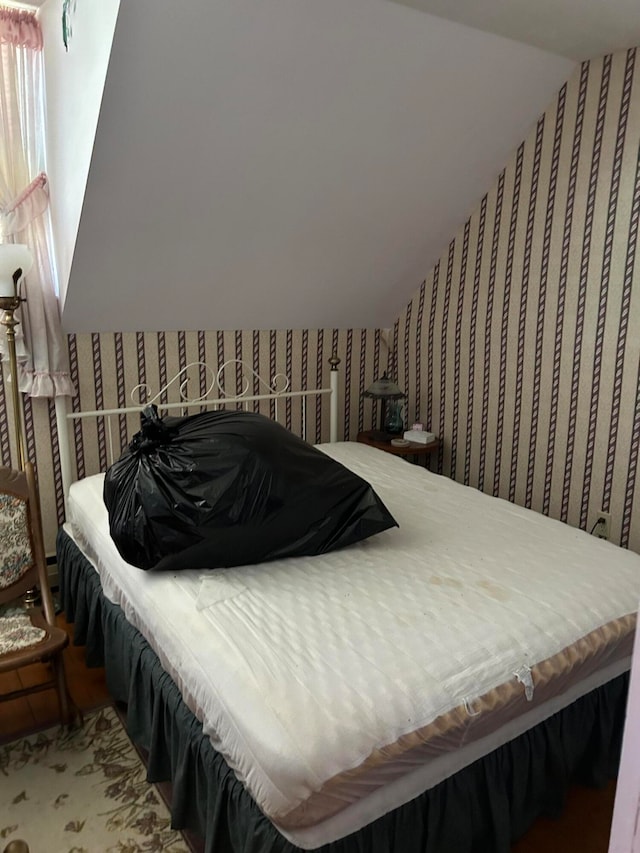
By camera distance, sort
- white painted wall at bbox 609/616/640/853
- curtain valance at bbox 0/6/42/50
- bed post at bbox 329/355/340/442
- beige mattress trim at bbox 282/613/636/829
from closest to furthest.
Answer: white painted wall at bbox 609/616/640/853 → beige mattress trim at bbox 282/613/636/829 → curtain valance at bbox 0/6/42/50 → bed post at bbox 329/355/340/442

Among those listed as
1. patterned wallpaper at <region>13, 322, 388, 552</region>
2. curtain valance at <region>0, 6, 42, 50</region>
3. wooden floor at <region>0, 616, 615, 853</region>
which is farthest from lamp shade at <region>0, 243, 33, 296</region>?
wooden floor at <region>0, 616, 615, 853</region>

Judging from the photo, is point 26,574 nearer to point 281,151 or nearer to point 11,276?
point 11,276

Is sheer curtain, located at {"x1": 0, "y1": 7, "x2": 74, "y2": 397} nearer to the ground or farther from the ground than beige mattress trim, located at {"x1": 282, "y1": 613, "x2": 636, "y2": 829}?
farther from the ground

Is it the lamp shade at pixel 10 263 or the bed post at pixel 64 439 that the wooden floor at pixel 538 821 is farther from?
the lamp shade at pixel 10 263

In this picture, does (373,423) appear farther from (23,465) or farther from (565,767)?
(565,767)

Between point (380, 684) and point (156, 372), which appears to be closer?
point (380, 684)

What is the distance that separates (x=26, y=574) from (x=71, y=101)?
5.45 feet

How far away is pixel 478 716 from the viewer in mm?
1372

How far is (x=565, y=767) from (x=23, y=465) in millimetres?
2023

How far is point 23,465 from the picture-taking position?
2.30 metres

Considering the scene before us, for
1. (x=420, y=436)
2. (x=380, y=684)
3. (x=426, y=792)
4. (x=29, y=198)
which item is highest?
(x=29, y=198)

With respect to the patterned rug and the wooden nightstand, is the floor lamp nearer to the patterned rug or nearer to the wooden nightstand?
the patterned rug

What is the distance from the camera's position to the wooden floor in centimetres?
167

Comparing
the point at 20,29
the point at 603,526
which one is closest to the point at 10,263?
the point at 20,29
